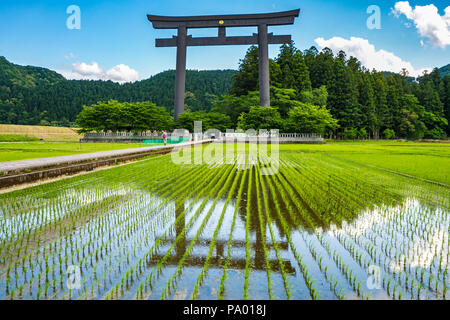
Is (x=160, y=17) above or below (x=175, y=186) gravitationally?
above

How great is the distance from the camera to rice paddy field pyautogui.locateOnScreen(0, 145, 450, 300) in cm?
301

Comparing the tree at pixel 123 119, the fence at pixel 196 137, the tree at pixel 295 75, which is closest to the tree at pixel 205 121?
the tree at pixel 123 119

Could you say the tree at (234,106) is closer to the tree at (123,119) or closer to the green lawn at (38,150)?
the tree at (123,119)

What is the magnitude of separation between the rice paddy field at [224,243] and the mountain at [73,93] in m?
62.7

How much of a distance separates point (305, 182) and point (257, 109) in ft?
85.3

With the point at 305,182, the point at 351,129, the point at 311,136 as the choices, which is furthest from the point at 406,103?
the point at 305,182

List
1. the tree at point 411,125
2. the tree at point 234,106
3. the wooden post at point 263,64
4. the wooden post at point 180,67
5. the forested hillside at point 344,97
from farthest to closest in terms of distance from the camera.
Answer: the tree at point 411,125, the forested hillside at point 344,97, the tree at point 234,106, the wooden post at point 180,67, the wooden post at point 263,64

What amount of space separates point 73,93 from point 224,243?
3242 inches

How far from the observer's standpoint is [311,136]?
121 feet

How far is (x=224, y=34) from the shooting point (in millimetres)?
33312

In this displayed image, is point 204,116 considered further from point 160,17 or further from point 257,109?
point 160,17

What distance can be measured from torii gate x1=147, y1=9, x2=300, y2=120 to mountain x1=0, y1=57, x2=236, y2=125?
34.1 meters

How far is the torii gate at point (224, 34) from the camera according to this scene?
107 ft

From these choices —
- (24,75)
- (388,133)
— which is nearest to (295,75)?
(388,133)
